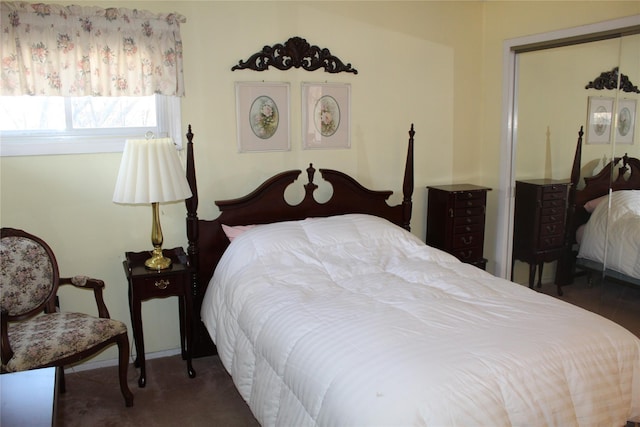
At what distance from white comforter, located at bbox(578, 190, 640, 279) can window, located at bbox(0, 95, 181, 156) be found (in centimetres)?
275

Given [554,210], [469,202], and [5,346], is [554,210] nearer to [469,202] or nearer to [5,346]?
[469,202]

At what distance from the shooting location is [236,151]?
3473 millimetres

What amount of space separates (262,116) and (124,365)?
1.71m

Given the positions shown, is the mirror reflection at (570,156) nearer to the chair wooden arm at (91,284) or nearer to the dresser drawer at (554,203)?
the dresser drawer at (554,203)

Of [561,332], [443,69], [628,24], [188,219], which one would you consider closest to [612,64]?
[628,24]

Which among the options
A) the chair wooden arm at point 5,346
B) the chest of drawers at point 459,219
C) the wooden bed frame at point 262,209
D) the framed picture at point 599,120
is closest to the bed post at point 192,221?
the wooden bed frame at point 262,209

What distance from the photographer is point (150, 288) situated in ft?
9.86

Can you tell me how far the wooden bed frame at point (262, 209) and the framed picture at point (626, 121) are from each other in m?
1.29

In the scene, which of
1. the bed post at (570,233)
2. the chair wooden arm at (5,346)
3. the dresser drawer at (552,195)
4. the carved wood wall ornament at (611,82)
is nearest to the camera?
the chair wooden arm at (5,346)

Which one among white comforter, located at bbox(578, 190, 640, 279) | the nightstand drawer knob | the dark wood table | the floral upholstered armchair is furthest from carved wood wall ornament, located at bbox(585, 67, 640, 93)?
the dark wood table

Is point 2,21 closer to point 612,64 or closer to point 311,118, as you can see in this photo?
point 311,118

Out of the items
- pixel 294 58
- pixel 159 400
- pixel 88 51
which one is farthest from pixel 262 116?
pixel 159 400

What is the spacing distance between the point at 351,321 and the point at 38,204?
1977mm

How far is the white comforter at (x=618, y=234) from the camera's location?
3303 mm
